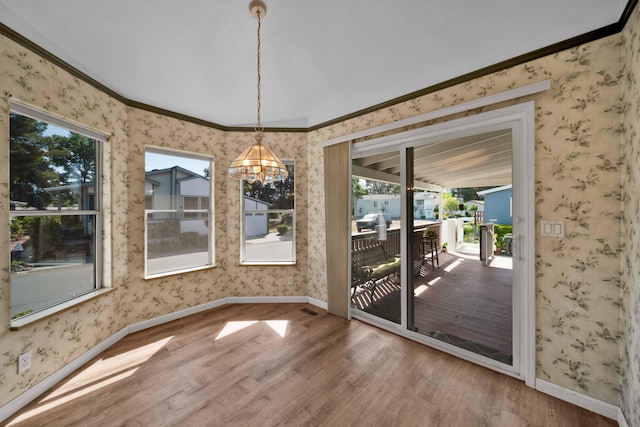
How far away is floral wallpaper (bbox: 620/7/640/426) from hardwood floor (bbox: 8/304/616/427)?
1.27 feet

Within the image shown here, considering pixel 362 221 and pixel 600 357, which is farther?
pixel 362 221

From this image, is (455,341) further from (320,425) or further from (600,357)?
A: (320,425)

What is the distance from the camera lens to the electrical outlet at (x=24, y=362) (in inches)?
71.9

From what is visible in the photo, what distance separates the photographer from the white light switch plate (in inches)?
73.0

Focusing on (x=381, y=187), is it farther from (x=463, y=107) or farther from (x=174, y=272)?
(x=174, y=272)

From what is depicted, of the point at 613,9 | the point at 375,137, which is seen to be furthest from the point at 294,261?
the point at 613,9

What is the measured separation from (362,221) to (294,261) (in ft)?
4.15

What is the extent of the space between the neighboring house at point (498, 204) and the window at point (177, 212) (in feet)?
11.2

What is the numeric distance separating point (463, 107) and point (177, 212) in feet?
11.5

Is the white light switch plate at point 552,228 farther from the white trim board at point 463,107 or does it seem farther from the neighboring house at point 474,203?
the white trim board at point 463,107

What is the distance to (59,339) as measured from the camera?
211 cm

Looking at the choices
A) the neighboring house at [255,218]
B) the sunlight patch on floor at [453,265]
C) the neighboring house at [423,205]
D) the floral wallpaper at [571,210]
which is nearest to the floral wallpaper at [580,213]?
the floral wallpaper at [571,210]

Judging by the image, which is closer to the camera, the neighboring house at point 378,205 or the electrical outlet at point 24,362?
the electrical outlet at point 24,362

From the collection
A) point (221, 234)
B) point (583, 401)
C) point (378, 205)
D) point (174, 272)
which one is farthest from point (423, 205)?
point (174, 272)
